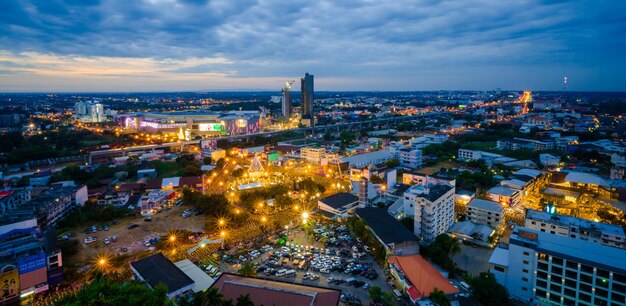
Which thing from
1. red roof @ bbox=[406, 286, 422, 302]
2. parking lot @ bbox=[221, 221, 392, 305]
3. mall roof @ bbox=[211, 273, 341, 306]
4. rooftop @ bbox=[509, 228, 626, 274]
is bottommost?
parking lot @ bbox=[221, 221, 392, 305]

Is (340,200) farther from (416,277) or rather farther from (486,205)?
(416,277)

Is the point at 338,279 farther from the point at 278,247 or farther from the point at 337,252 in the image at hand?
the point at 278,247

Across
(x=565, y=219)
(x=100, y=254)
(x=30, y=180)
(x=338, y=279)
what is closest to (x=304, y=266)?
(x=338, y=279)

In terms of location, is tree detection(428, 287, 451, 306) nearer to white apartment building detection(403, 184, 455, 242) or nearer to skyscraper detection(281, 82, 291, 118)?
white apartment building detection(403, 184, 455, 242)

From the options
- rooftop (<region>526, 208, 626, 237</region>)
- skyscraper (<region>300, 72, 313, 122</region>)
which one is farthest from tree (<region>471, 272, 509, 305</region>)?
skyscraper (<region>300, 72, 313, 122</region>)

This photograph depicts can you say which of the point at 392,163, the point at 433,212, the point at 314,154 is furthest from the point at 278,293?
the point at 314,154

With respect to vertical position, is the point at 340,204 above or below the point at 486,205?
below

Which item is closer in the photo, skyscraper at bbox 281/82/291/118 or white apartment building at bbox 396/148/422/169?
white apartment building at bbox 396/148/422/169
